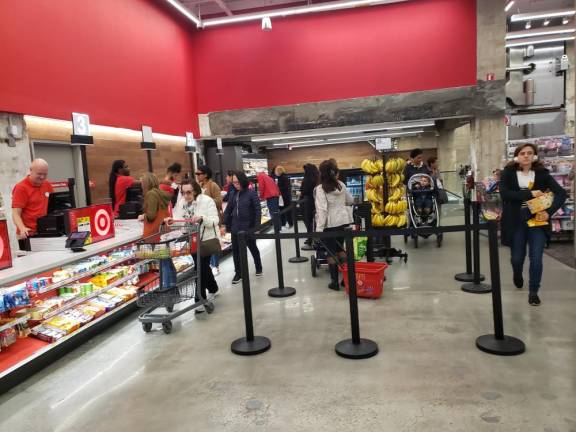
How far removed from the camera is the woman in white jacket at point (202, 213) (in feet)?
16.0

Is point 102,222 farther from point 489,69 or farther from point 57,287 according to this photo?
point 489,69

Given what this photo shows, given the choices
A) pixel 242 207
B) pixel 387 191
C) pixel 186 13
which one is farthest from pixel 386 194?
pixel 186 13

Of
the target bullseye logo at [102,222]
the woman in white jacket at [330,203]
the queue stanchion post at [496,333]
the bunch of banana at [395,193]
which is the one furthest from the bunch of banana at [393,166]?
the target bullseye logo at [102,222]

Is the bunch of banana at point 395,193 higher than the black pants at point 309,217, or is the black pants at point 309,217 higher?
the bunch of banana at point 395,193

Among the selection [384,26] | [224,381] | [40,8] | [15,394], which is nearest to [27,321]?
[15,394]

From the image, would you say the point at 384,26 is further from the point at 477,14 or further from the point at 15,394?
the point at 15,394

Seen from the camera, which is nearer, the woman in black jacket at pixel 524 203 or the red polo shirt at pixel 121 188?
the woman in black jacket at pixel 524 203

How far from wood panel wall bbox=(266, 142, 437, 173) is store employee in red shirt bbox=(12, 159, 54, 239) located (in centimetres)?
1314

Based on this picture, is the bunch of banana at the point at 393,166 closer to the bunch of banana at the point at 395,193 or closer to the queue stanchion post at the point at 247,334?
the bunch of banana at the point at 395,193

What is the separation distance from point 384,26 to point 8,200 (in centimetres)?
923

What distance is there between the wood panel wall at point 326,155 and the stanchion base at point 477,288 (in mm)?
12426

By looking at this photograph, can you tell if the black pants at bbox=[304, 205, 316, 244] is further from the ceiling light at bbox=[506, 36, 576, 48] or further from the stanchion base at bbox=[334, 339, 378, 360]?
the ceiling light at bbox=[506, 36, 576, 48]

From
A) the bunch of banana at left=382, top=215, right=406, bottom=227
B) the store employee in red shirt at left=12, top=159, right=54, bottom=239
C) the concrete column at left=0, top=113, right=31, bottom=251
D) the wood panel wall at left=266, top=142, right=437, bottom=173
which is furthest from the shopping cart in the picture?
the wood panel wall at left=266, top=142, right=437, bottom=173

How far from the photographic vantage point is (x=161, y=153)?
33.5 ft
